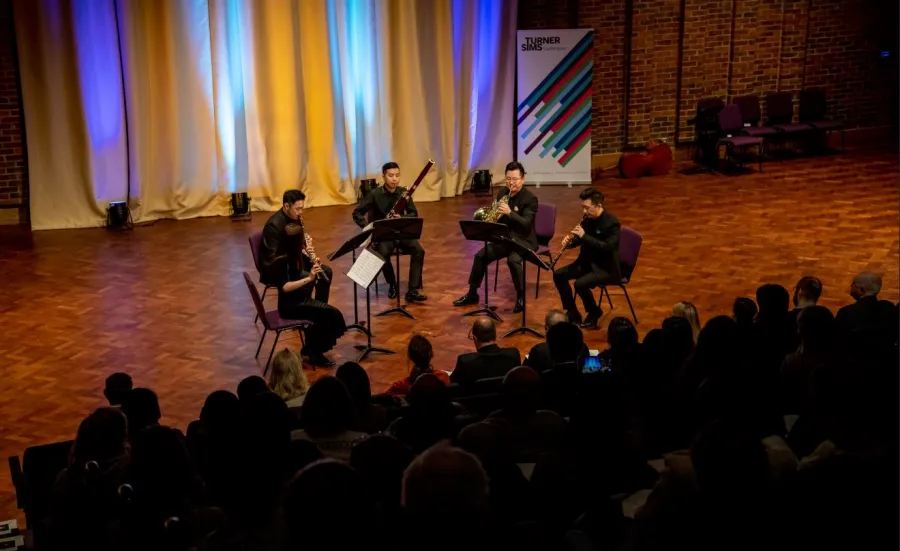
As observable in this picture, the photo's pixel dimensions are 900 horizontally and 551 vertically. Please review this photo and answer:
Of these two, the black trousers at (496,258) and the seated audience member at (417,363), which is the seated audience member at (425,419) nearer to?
the seated audience member at (417,363)

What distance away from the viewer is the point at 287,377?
200 inches

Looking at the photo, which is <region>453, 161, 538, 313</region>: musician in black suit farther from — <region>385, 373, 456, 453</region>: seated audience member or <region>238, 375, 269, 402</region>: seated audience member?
<region>385, 373, 456, 453</region>: seated audience member

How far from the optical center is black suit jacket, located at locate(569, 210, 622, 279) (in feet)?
24.0

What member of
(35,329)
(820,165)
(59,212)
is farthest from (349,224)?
(820,165)

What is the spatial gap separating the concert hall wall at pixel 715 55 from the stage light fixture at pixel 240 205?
4283mm

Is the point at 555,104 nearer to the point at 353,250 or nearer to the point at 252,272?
the point at 252,272

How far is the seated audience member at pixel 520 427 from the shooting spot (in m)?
3.90

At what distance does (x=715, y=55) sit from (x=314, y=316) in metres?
8.93

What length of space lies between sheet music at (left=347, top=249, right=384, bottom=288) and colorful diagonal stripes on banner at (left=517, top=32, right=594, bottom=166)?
20.2ft

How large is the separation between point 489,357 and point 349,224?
230 inches

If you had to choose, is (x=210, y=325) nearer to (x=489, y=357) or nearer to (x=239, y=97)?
(x=489, y=357)

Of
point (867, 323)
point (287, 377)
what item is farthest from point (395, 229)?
point (867, 323)

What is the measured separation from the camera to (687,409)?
4.25 m

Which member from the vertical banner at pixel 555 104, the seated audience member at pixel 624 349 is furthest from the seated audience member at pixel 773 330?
the vertical banner at pixel 555 104
